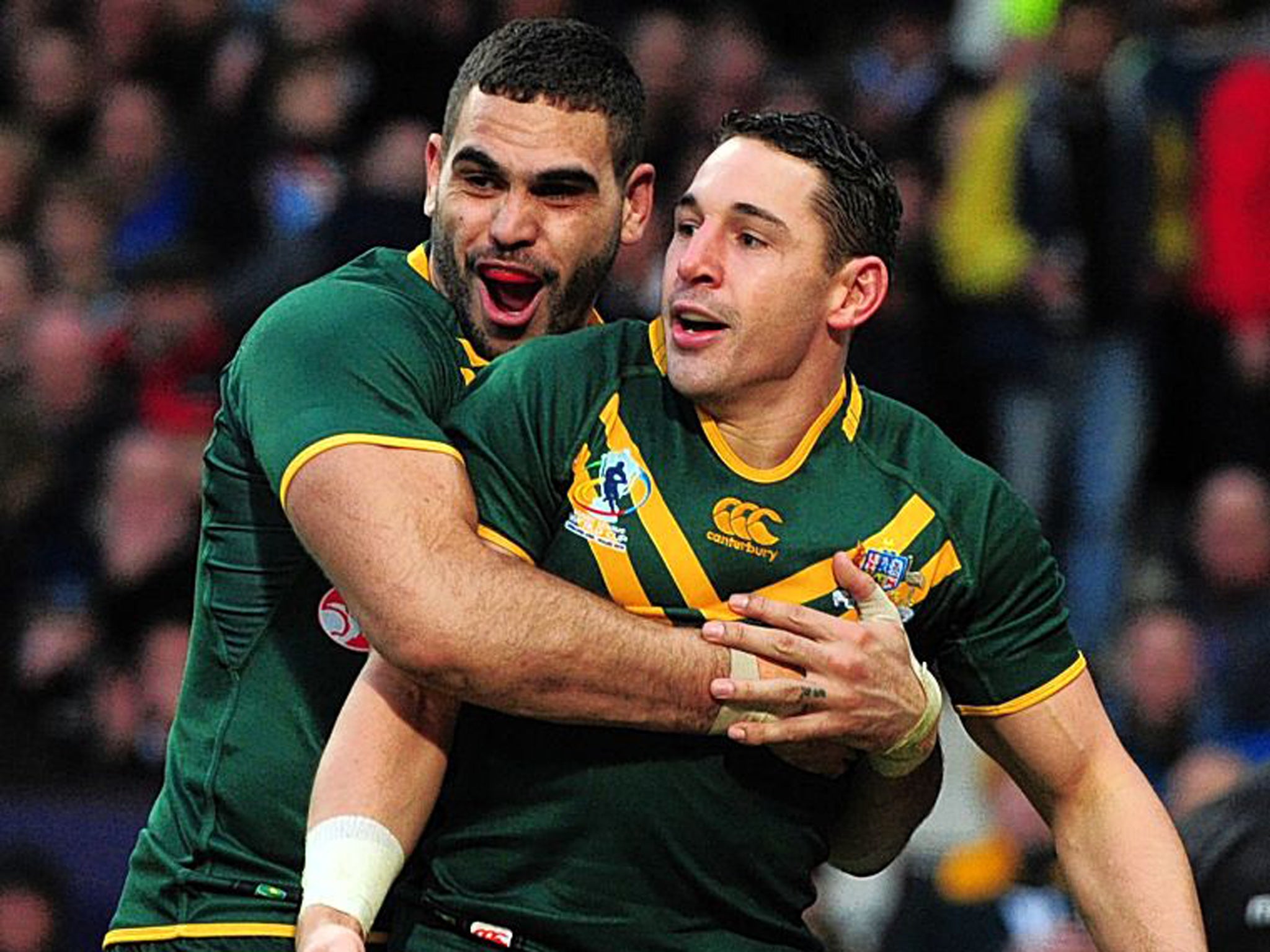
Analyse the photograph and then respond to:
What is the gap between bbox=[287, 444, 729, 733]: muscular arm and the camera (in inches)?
171

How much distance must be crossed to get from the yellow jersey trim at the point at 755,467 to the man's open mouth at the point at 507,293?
49 centimetres

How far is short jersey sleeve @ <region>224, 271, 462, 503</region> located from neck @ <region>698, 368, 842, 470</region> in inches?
19.4

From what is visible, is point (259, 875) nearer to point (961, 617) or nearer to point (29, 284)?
point (961, 617)

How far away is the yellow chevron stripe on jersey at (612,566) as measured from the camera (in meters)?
4.59

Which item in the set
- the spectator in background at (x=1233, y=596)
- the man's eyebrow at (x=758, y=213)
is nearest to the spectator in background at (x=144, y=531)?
the spectator in background at (x=1233, y=596)

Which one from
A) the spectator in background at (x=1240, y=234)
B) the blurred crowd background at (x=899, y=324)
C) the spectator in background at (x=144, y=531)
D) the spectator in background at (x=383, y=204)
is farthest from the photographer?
the spectator in background at (x=383, y=204)

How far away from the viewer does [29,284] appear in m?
11.3

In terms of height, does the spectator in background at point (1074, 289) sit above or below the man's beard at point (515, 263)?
below

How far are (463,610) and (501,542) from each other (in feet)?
0.78

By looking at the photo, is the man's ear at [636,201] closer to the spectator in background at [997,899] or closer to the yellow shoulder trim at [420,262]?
the yellow shoulder trim at [420,262]

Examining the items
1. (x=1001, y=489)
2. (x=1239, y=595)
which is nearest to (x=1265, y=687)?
(x=1239, y=595)

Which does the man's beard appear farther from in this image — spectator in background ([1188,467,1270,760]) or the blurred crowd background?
spectator in background ([1188,467,1270,760])

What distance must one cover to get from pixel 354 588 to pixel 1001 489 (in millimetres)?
1239

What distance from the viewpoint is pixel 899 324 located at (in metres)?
10.2
